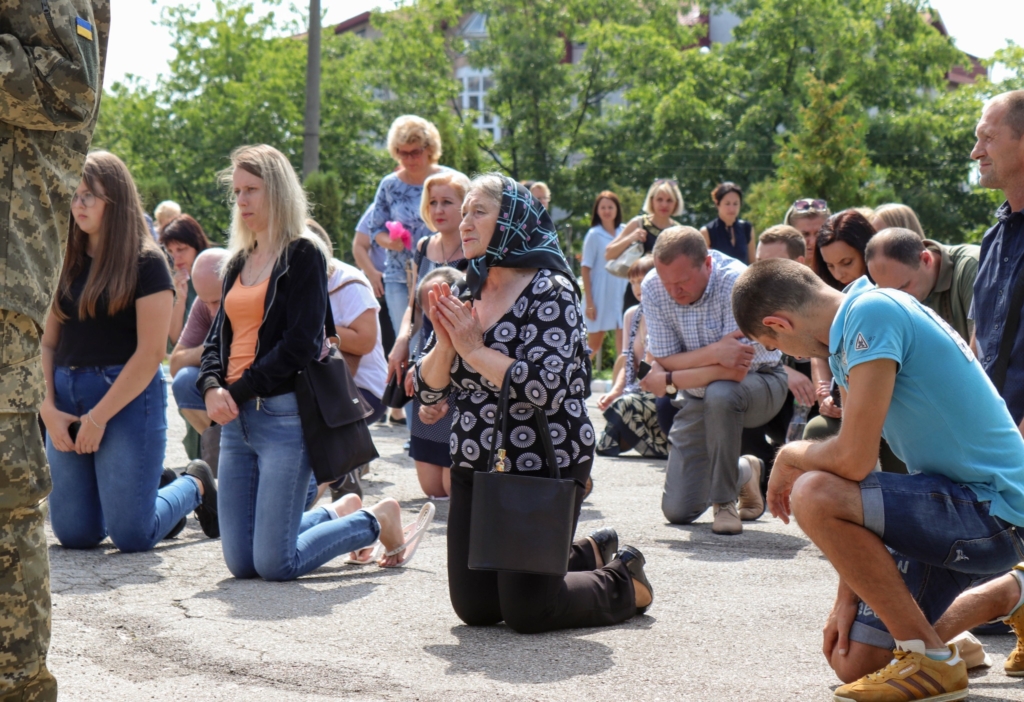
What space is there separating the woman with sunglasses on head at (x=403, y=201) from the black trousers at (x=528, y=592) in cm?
425

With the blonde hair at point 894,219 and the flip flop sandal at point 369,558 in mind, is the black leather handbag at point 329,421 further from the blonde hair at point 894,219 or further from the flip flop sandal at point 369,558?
the blonde hair at point 894,219

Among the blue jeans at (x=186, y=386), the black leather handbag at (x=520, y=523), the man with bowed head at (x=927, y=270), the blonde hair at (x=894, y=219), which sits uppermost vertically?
the blonde hair at (x=894, y=219)

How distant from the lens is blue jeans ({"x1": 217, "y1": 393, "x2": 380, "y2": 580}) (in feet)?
17.7

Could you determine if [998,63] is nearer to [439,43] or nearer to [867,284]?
[439,43]

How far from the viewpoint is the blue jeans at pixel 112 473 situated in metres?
5.98

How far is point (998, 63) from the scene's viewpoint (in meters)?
40.4

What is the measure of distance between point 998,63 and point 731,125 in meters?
8.96

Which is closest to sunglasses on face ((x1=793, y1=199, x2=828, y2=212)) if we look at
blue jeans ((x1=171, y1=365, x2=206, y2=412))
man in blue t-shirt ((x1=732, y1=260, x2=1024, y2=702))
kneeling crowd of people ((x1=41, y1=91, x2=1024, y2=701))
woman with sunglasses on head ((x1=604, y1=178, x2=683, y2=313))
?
kneeling crowd of people ((x1=41, y1=91, x2=1024, y2=701))

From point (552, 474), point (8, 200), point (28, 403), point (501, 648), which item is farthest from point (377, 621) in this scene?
point (8, 200)

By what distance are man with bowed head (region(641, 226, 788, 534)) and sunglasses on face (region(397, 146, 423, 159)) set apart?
255 centimetres

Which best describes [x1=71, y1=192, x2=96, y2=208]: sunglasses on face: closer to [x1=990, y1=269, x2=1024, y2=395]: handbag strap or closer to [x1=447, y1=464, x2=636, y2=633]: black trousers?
[x1=447, y1=464, x2=636, y2=633]: black trousers

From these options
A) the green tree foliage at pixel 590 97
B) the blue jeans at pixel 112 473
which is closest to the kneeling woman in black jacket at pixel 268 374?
the blue jeans at pixel 112 473

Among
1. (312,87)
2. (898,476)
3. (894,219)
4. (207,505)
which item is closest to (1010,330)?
(898,476)

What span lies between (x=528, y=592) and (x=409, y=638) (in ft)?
1.55
